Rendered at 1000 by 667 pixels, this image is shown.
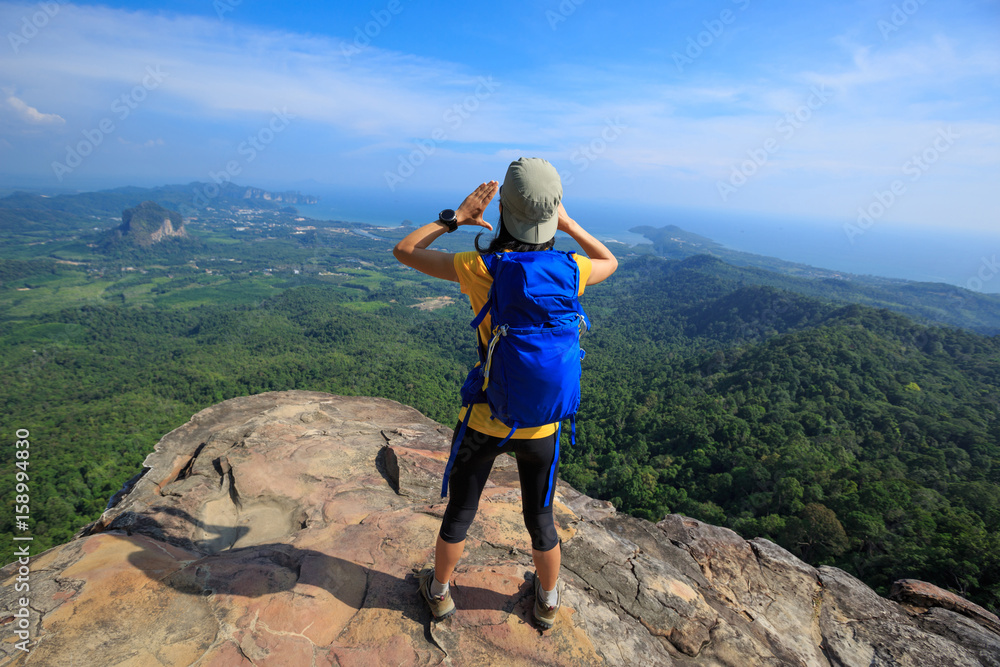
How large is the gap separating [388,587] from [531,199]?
3555 millimetres

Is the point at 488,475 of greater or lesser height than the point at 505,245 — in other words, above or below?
below

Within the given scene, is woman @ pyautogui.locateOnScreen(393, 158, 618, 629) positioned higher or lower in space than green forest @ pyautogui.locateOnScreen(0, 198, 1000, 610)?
higher

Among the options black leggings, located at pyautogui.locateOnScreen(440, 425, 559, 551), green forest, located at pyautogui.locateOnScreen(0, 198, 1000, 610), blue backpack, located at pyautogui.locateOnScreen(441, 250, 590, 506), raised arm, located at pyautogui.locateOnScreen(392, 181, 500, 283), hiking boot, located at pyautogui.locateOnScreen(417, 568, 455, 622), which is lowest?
green forest, located at pyautogui.locateOnScreen(0, 198, 1000, 610)

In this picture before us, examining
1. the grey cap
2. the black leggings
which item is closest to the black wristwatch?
the grey cap

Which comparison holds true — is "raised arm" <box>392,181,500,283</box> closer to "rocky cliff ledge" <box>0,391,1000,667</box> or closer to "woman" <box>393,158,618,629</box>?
"woman" <box>393,158,618,629</box>

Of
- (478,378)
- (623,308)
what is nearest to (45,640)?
(478,378)

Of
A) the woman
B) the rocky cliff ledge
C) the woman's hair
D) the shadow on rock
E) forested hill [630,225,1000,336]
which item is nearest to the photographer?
the woman

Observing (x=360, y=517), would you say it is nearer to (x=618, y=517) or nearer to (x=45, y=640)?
(x=45, y=640)

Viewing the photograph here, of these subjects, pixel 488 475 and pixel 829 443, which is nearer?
pixel 488 475

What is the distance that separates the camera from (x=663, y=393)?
45469mm

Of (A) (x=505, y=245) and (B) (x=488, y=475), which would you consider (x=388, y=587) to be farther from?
(A) (x=505, y=245)

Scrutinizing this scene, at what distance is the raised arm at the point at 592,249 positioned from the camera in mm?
2820

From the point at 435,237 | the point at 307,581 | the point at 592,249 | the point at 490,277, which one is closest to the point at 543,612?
the point at 307,581

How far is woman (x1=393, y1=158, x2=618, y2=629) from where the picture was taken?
2.47 meters
